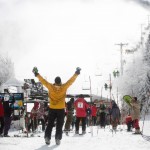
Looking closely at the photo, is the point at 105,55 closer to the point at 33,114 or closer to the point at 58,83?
the point at 33,114

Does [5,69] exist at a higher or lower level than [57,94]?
higher

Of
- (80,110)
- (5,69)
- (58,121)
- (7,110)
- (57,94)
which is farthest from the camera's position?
(5,69)

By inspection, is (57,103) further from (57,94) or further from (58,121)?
(58,121)

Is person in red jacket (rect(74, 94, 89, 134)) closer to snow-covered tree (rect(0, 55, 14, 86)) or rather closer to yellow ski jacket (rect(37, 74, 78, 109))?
yellow ski jacket (rect(37, 74, 78, 109))

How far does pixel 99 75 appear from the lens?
372 feet

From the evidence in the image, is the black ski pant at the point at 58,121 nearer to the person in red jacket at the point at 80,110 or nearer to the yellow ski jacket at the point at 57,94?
the yellow ski jacket at the point at 57,94

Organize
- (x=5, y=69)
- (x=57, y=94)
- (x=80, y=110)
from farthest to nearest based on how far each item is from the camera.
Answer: (x=5, y=69)
(x=80, y=110)
(x=57, y=94)

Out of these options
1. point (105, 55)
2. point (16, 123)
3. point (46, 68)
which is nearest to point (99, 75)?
point (46, 68)

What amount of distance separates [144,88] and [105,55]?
10645cm

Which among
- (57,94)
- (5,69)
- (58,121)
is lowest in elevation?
(58,121)

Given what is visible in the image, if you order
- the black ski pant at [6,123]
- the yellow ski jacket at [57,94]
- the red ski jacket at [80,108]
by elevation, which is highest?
the yellow ski jacket at [57,94]

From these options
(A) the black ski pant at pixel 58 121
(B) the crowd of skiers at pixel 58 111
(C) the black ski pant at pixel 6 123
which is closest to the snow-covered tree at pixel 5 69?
(B) the crowd of skiers at pixel 58 111

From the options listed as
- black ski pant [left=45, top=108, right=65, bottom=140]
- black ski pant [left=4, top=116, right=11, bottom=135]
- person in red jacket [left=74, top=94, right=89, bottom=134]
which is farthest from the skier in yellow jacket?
person in red jacket [left=74, top=94, right=89, bottom=134]

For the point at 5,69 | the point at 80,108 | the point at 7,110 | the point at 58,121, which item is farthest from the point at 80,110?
the point at 5,69
